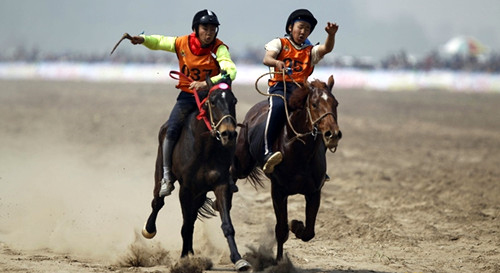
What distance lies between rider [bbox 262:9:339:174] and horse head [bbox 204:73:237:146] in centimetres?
84

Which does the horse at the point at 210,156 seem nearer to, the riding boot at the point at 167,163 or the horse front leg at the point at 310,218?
the riding boot at the point at 167,163

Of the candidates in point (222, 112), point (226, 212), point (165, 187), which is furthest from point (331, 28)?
point (165, 187)

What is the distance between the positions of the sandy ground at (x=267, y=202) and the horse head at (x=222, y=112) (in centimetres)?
163

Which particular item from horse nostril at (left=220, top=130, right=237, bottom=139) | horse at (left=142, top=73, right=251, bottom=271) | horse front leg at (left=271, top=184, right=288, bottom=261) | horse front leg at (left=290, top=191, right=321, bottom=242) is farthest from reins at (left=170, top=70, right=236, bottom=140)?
horse front leg at (left=290, top=191, right=321, bottom=242)

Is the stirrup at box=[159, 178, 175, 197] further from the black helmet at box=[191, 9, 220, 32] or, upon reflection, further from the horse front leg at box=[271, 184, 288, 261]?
the black helmet at box=[191, 9, 220, 32]

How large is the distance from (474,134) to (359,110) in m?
5.83

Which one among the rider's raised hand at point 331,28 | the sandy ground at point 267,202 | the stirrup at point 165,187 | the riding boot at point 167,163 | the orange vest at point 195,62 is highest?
the rider's raised hand at point 331,28

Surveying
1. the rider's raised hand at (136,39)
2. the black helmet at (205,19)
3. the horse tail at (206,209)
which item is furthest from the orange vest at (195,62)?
the horse tail at (206,209)

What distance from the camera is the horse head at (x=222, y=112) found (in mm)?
6836

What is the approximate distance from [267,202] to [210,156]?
4677mm

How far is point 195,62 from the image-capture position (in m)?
7.66

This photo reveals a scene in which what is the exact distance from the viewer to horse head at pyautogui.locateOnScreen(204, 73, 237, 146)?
269 inches

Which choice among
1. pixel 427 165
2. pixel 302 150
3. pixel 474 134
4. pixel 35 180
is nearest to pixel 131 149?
pixel 35 180

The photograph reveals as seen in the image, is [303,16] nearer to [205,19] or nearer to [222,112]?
[205,19]
